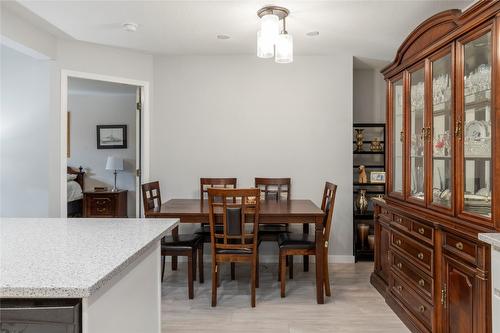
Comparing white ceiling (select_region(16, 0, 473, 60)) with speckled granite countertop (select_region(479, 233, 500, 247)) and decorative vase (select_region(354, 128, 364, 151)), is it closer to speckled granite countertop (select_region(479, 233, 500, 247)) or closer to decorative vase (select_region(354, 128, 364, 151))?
decorative vase (select_region(354, 128, 364, 151))

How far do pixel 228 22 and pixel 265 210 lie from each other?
1.76 m

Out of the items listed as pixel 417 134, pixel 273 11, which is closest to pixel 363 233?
pixel 417 134

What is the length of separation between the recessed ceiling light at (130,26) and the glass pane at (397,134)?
243 cm

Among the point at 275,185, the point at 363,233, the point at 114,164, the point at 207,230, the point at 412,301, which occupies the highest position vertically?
the point at 114,164

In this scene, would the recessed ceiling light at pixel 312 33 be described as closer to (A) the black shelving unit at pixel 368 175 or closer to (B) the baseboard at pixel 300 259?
(A) the black shelving unit at pixel 368 175

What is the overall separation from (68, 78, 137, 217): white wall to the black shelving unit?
389cm

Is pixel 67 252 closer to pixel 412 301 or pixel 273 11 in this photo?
pixel 412 301

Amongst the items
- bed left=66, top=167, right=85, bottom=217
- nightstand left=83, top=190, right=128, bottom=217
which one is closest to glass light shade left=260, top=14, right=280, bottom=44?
nightstand left=83, top=190, right=128, bottom=217

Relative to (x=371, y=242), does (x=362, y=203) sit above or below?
above

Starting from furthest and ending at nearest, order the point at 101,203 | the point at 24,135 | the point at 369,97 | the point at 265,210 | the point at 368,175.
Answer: the point at 101,203
the point at 369,97
the point at 368,175
the point at 24,135
the point at 265,210

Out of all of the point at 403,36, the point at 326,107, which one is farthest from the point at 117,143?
the point at 403,36

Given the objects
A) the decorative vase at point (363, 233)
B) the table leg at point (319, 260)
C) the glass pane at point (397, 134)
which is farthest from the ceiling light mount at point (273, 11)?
the decorative vase at point (363, 233)

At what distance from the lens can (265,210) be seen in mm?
3338

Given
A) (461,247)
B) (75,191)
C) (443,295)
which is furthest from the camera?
(75,191)
